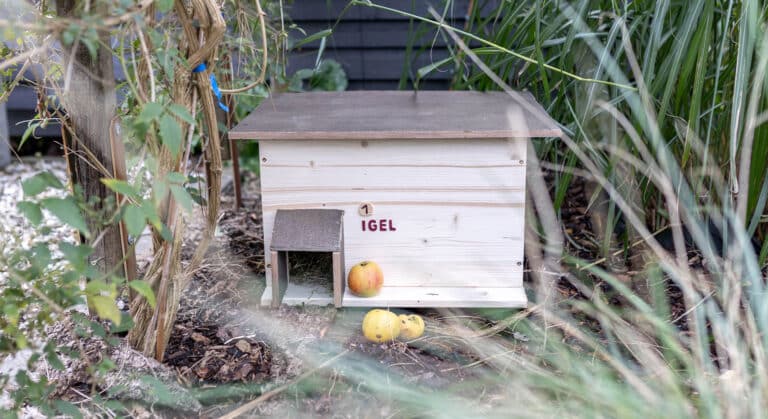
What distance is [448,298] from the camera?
1875mm

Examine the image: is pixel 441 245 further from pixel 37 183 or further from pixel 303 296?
pixel 37 183

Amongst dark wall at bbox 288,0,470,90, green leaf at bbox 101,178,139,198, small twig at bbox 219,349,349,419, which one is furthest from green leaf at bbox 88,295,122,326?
dark wall at bbox 288,0,470,90

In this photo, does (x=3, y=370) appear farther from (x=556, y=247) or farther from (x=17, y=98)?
(x=17, y=98)

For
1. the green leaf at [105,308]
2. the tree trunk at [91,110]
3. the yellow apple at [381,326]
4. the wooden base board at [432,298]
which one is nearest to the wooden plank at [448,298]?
the wooden base board at [432,298]

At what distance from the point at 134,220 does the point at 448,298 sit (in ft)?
3.09

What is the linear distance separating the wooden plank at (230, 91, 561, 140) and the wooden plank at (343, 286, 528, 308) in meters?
0.43

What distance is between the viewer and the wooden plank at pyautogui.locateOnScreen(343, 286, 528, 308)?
1.85 m

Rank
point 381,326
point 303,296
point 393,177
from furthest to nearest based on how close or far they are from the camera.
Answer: point 303,296 < point 393,177 < point 381,326

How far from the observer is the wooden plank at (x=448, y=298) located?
1.85m

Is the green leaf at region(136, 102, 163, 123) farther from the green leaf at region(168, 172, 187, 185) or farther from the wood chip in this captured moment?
the wood chip

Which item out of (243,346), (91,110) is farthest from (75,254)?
(243,346)

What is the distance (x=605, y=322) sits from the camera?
1.64 metres

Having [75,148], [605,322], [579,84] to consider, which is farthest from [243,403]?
[579,84]

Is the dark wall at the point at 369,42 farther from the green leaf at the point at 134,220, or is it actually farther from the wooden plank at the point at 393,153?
the green leaf at the point at 134,220
